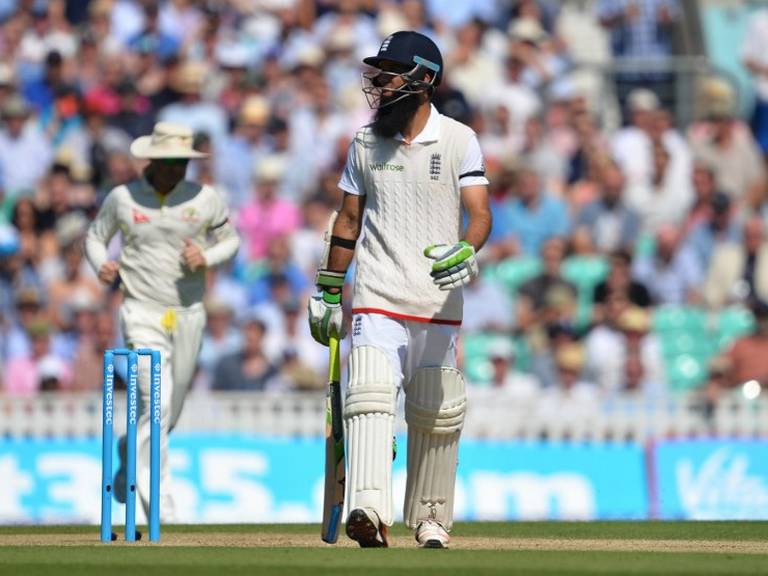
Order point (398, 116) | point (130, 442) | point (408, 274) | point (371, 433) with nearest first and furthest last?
point (371, 433) < point (408, 274) < point (398, 116) < point (130, 442)

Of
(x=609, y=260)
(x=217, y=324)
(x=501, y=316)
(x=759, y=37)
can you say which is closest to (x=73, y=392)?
(x=217, y=324)

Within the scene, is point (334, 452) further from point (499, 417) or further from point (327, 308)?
point (499, 417)

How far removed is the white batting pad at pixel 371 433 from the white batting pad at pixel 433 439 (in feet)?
0.69

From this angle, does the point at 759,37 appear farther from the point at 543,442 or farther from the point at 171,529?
the point at 171,529

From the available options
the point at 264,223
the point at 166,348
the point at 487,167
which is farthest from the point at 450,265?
the point at 487,167

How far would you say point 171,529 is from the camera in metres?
10.2

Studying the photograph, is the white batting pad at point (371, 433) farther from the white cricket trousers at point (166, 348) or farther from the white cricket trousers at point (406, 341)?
the white cricket trousers at point (166, 348)

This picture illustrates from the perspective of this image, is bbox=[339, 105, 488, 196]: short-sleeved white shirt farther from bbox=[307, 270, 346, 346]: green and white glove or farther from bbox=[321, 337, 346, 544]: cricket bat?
bbox=[321, 337, 346, 544]: cricket bat

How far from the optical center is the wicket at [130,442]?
858 centimetres

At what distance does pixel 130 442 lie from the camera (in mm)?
8633

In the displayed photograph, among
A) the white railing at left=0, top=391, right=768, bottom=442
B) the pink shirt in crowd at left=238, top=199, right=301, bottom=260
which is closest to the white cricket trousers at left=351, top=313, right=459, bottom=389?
the white railing at left=0, top=391, right=768, bottom=442

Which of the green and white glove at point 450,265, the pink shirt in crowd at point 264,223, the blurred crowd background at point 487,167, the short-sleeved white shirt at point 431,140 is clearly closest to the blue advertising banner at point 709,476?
the blurred crowd background at point 487,167

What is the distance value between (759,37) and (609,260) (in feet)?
15.2

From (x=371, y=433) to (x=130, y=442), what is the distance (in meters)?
1.19
